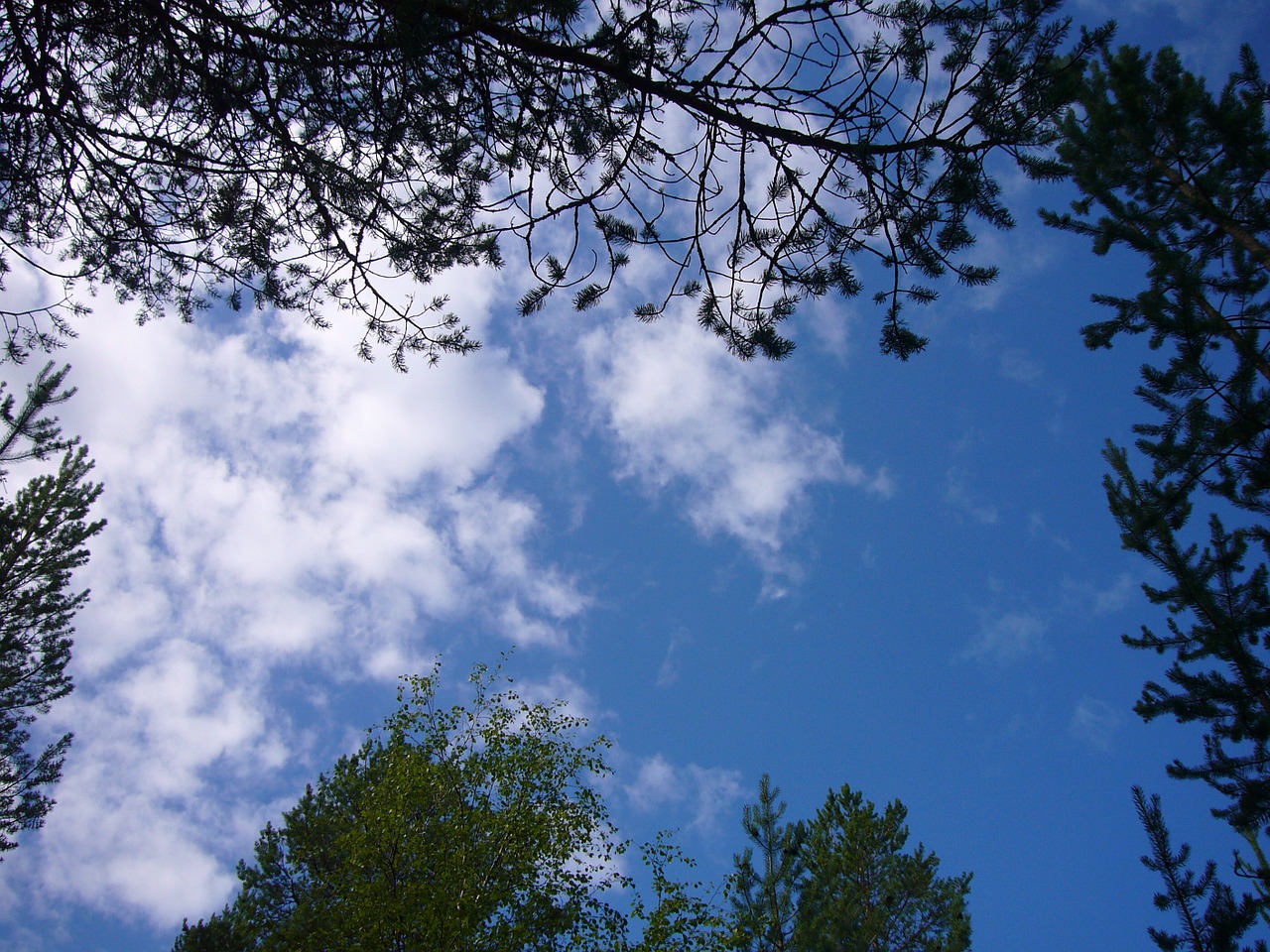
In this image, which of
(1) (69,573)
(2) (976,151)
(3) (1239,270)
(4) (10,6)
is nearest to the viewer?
(2) (976,151)

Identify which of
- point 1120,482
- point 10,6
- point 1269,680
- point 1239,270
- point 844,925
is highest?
point 1239,270

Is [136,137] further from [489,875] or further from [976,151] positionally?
[489,875]

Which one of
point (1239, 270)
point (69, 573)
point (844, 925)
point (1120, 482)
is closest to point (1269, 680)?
point (1120, 482)

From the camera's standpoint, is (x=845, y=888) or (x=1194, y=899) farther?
(x=845, y=888)

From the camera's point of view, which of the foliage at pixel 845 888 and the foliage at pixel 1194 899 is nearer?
the foliage at pixel 1194 899

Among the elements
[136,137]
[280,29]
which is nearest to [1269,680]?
[280,29]

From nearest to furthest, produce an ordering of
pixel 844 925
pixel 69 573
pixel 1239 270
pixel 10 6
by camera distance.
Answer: pixel 10 6, pixel 1239 270, pixel 844 925, pixel 69 573

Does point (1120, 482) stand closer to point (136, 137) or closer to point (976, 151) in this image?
point (976, 151)

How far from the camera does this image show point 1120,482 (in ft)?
21.3

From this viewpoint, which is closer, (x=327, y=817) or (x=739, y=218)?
(x=739, y=218)

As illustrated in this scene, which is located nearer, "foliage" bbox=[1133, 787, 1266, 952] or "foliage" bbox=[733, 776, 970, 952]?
"foliage" bbox=[1133, 787, 1266, 952]

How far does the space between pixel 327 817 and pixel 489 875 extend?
473 centimetres

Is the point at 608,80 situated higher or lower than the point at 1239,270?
lower

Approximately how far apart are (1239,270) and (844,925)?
29.0ft
